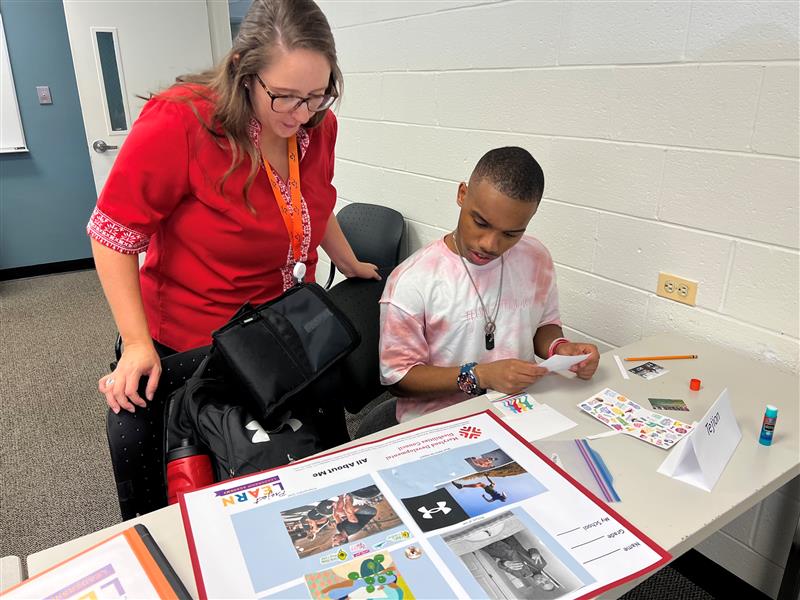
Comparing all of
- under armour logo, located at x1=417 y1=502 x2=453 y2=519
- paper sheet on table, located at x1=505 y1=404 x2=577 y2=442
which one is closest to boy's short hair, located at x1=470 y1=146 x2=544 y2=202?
paper sheet on table, located at x1=505 y1=404 x2=577 y2=442

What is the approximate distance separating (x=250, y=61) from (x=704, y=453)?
1.18 metres

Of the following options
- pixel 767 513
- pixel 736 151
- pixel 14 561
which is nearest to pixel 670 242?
pixel 736 151

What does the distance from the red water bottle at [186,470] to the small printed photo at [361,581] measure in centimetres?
48

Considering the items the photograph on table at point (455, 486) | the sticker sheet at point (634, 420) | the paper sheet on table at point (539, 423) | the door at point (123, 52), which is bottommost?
the sticker sheet at point (634, 420)

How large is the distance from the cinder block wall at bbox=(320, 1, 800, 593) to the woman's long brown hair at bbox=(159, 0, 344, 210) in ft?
2.47

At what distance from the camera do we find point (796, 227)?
1325mm

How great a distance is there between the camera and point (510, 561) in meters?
0.74

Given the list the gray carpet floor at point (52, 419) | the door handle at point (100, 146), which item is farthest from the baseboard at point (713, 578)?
the door handle at point (100, 146)

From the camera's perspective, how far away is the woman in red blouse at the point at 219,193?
1.23 metres

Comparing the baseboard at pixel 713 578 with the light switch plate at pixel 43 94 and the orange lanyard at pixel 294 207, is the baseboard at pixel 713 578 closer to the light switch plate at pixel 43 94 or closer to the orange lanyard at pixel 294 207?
the orange lanyard at pixel 294 207

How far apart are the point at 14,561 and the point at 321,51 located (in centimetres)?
107

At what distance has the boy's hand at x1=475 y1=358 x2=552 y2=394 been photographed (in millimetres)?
1169

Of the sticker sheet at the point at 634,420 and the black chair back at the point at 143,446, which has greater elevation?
the sticker sheet at the point at 634,420

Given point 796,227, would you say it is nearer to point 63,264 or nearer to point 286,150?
point 286,150
